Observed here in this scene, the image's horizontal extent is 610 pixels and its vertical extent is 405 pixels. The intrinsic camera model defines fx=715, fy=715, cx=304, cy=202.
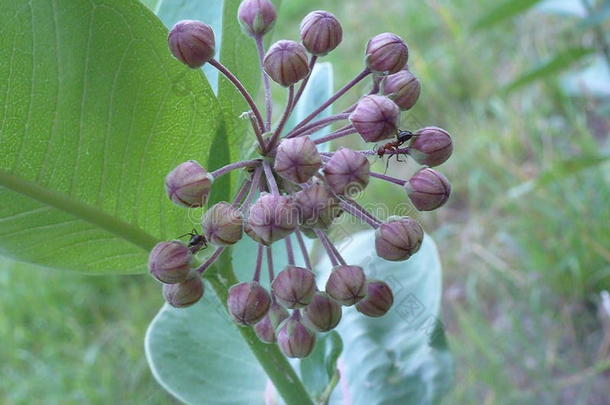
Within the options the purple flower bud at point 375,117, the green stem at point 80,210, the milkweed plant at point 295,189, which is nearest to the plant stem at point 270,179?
the milkweed plant at point 295,189

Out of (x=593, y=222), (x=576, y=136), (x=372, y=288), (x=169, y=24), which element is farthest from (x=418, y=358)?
(x=576, y=136)

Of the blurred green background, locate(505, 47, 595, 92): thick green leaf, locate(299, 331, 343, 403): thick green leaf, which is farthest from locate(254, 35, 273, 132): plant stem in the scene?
locate(505, 47, 595, 92): thick green leaf

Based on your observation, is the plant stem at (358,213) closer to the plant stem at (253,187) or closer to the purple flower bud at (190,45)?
the plant stem at (253,187)

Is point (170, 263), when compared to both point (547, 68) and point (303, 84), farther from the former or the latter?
point (547, 68)

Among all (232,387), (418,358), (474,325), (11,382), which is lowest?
(11,382)

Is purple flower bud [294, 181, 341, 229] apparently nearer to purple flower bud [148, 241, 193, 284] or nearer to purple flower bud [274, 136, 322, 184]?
purple flower bud [274, 136, 322, 184]

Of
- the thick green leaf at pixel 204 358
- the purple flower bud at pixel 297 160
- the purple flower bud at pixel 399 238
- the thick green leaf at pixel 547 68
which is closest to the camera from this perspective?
the purple flower bud at pixel 297 160

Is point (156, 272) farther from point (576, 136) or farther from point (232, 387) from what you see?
point (576, 136)
